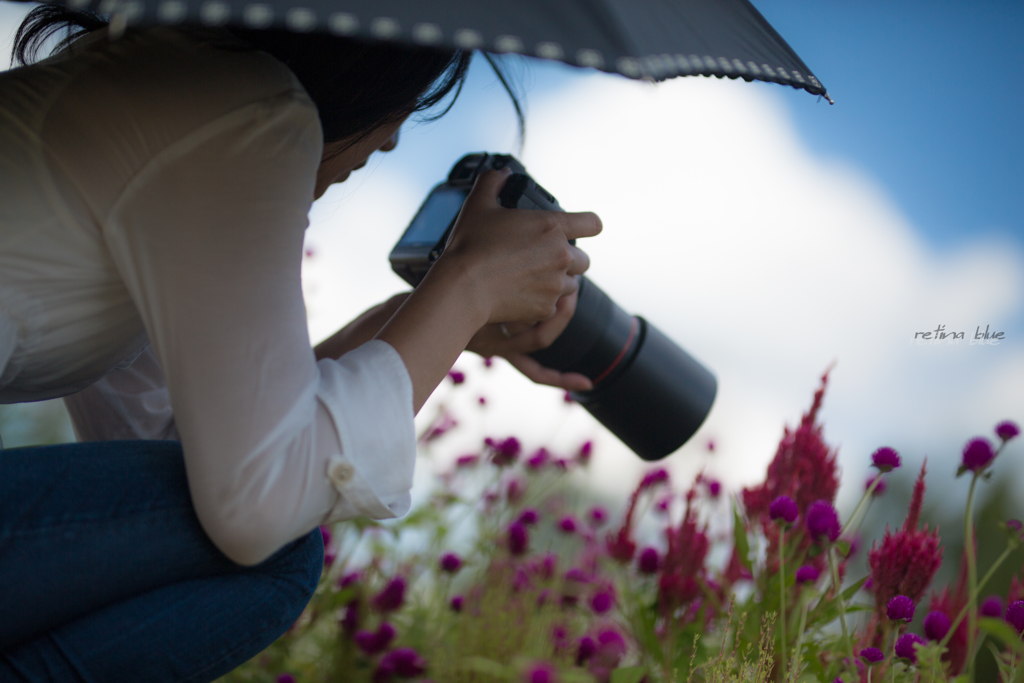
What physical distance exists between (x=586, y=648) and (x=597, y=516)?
0.42m

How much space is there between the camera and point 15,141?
55 centimetres

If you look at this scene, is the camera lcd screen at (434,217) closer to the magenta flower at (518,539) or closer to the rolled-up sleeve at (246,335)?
the rolled-up sleeve at (246,335)

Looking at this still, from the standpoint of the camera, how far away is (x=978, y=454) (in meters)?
0.69

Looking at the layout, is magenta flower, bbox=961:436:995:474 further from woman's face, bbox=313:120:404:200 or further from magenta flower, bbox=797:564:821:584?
woman's face, bbox=313:120:404:200

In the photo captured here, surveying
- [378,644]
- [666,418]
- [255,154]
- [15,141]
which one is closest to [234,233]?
[255,154]

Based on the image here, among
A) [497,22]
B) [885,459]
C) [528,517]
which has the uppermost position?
[497,22]

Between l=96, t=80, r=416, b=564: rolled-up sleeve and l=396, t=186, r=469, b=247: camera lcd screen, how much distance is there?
31 centimetres

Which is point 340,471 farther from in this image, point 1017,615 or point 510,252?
point 1017,615

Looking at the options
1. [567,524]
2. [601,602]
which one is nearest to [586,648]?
[601,602]

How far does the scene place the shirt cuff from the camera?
523 mm

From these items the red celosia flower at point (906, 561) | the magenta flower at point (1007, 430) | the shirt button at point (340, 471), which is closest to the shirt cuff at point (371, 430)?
the shirt button at point (340, 471)

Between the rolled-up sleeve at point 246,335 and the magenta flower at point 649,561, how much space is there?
0.62m

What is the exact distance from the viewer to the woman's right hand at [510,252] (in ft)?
2.07

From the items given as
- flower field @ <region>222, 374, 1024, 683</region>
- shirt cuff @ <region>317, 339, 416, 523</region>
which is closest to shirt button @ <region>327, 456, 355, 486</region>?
shirt cuff @ <region>317, 339, 416, 523</region>
